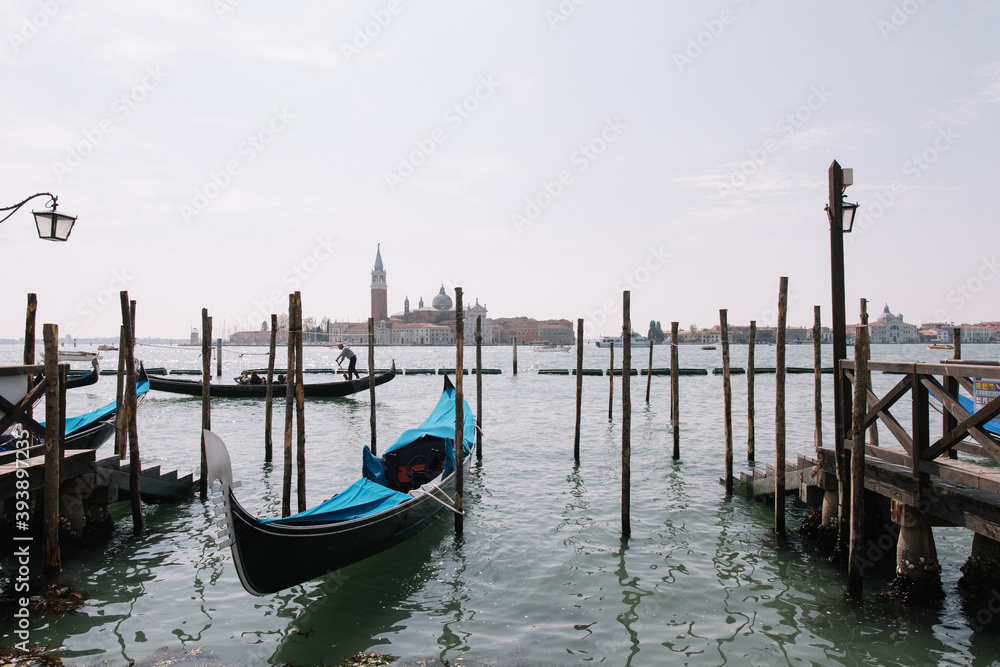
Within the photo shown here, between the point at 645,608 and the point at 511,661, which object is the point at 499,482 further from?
the point at 511,661

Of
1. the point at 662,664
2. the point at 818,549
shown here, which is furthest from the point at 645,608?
the point at 818,549

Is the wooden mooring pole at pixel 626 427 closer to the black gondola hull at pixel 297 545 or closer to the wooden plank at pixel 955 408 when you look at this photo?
the black gondola hull at pixel 297 545

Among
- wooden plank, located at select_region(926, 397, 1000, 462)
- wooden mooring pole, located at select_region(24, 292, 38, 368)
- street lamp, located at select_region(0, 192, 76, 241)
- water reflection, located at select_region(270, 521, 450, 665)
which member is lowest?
water reflection, located at select_region(270, 521, 450, 665)

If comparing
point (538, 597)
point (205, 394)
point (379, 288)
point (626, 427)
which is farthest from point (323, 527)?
point (379, 288)

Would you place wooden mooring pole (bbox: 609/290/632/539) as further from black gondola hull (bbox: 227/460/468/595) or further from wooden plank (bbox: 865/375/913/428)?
black gondola hull (bbox: 227/460/468/595)

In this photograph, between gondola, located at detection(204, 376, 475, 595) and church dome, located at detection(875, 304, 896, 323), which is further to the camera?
church dome, located at detection(875, 304, 896, 323)

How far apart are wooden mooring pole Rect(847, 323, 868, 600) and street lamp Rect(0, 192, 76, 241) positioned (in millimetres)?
4922

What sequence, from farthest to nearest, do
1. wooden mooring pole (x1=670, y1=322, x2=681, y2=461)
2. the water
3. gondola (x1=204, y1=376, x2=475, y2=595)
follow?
1. wooden mooring pole (x1=670, y1=322, x2=681, y2=461)
2. gondola (x1=204, y1=376, x2=475, y2=595)
3. the water

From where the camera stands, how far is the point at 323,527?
3.55m

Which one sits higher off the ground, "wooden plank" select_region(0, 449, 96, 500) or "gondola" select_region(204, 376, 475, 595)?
"wooden plank" select_region(0, 449, 96, 500)

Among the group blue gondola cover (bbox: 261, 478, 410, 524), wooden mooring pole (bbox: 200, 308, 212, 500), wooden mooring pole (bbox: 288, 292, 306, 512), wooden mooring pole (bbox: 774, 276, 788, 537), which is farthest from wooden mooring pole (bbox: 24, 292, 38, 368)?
wooden mooring pole (bbox: 774, 276, 788, 537)

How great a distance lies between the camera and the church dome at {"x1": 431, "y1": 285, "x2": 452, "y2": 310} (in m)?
98.6

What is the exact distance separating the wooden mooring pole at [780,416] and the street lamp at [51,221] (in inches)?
200

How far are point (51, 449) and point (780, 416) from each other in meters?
4.87
